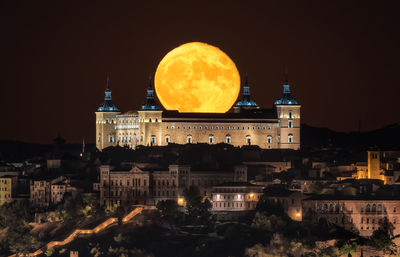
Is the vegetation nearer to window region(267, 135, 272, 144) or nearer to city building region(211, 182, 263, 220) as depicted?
city building region(211, 182, 263, 220)

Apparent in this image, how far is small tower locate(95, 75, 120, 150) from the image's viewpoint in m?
157

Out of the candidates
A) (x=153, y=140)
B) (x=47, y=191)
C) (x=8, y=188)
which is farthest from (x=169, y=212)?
(x=153, y=140)

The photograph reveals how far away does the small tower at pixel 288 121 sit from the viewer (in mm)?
152750

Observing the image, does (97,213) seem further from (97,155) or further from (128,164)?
(97,155)

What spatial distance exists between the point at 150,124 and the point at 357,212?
38.5m

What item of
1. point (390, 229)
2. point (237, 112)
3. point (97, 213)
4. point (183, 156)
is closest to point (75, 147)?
point (237, 112)

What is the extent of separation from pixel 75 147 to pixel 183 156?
38956 mm

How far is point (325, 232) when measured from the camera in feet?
372

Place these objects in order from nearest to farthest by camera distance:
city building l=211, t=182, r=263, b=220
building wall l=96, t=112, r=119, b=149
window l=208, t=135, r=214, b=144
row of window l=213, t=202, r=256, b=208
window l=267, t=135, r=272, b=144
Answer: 1. city building l=211, t=182, r=263, b=220
2. row of window l=213, t=202, r=256, b=208
3. window l=208, t=135, r=214, b=144
4. window l=267, t=135, r=272, b=144
5. building wall l=96, t=112, r=119, b=149

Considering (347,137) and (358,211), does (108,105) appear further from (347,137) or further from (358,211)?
(358,211)

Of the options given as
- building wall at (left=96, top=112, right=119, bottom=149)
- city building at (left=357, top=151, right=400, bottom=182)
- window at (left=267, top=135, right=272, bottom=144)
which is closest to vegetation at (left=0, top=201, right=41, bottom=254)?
building wall at (left=96, top=112, right=119, bottom=149)

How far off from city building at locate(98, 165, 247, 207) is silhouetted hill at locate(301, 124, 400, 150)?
35.3 m

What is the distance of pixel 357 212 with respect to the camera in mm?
116688

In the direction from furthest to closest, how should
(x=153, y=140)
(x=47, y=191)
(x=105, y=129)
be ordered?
(x=105, y=129), (x=153, y=140), (x=47, y=191)
